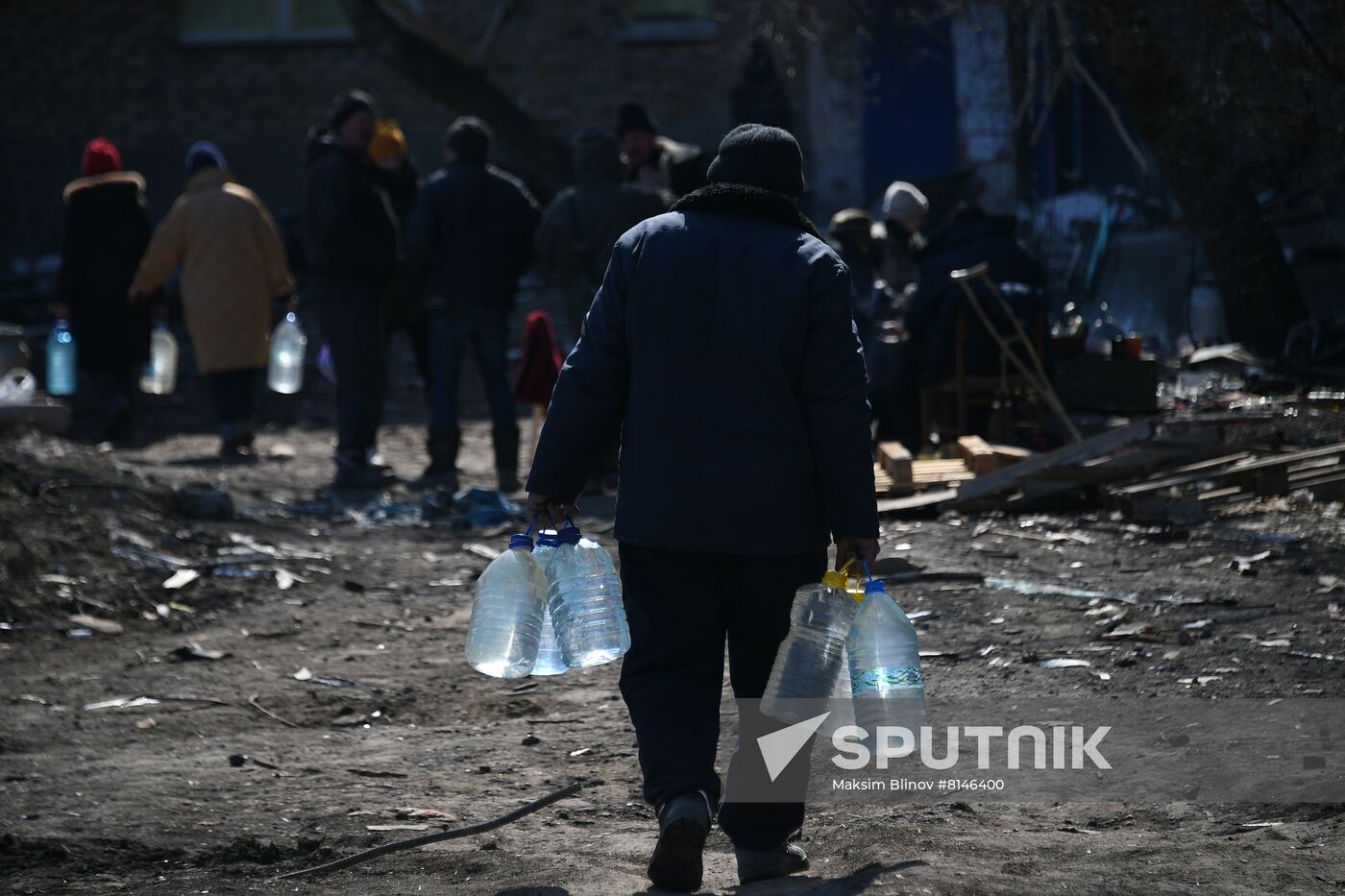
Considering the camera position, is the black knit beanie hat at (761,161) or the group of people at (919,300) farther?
the group of people at (919,300)

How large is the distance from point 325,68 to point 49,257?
438 cm

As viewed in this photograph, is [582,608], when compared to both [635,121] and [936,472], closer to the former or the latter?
[936,472]

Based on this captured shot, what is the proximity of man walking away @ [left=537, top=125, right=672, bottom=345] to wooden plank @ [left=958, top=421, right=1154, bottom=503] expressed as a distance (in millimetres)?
2498

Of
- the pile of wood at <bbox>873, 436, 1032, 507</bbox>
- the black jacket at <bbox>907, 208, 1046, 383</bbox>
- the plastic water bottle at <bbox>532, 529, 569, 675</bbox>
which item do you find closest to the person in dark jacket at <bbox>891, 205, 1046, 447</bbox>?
the black jacket at <bbox>907, 208, 1046, 383</bbox>

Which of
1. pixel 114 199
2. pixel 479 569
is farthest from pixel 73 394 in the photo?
pixel 479 569

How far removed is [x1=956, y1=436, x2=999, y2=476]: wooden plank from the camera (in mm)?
8766

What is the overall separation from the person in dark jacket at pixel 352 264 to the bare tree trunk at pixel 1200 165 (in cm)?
485

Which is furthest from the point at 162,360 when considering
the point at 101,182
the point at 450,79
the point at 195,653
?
the point at 195,653

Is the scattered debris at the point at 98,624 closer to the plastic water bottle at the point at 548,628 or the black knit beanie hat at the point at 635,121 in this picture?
the plastic water bottle at the point at 548,628

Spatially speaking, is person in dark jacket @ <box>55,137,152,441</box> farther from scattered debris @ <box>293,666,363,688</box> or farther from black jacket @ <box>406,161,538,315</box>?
scattered debris @ <box>293,666,363,688</box>

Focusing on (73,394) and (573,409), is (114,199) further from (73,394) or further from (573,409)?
(573,409)

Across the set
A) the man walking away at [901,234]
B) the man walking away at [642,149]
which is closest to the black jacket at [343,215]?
the man walking away at [642,149]

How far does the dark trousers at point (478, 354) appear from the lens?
10184mm

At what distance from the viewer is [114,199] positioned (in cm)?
1194
